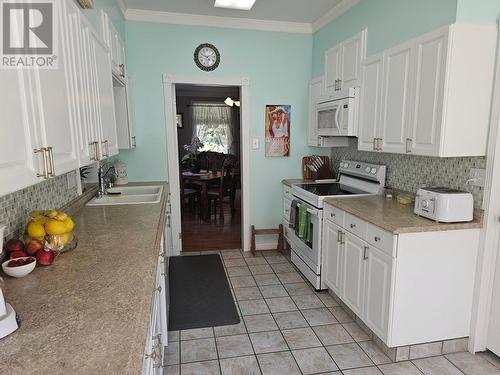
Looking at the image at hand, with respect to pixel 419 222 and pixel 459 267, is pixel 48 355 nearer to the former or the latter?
pixel 419 222

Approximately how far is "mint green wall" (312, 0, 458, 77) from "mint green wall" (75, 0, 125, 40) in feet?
6.93

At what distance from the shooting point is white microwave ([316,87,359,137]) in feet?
9.46

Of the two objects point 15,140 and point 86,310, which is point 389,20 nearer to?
point 15,140

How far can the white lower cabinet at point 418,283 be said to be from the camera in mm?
1983

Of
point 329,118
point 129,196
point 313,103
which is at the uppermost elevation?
point 313,103

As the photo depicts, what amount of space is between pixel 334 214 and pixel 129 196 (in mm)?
1826

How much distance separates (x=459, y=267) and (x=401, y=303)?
447 mm

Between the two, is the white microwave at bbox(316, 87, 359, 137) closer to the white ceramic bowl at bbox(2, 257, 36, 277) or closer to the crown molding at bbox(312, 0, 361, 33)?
the crown molding at bbox(312, 0, 361, 33)

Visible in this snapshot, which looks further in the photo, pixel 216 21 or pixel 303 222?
pixel 216 21

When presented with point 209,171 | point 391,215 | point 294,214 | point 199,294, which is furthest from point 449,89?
point 209,171

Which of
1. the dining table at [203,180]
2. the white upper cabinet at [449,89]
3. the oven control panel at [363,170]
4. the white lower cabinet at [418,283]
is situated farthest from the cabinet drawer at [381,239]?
the dining table at [203,180]

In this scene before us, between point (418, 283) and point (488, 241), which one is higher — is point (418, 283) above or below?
below

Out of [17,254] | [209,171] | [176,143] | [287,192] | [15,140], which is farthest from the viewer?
[209,171]

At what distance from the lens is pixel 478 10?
1912 mm
